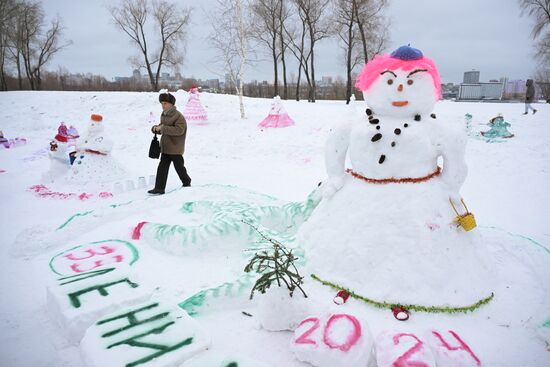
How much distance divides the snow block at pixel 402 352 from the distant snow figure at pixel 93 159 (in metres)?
6.13

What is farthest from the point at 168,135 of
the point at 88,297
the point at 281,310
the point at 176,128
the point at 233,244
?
the point at 281,310

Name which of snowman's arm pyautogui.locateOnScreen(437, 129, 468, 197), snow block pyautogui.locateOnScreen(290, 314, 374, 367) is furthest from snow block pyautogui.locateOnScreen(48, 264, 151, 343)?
snowman's arm pyautogui.locateOnScreen(437, 129, 468, 197)

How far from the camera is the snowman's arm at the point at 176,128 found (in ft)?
19.4

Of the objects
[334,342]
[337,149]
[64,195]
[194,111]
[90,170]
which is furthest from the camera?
[194,111]

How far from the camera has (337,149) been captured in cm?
345

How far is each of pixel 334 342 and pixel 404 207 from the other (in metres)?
1.35

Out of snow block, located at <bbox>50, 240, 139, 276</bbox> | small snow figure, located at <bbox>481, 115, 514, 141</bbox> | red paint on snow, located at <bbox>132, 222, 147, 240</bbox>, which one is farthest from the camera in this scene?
small snow figure, located at <bbox>481, 115, 514, 141</bbox>

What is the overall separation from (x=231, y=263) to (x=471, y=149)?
7704 millimetres

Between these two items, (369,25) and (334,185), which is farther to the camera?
(369,25)

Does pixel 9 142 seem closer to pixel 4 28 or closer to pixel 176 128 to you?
pixel 176 128

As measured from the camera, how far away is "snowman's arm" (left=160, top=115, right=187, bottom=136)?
19.4ft

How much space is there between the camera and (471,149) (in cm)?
889

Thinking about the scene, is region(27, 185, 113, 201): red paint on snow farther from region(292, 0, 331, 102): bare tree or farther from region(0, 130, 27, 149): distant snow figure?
region(292, 0, 331, 102): bare tree

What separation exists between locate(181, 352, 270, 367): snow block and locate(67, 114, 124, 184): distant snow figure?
5.42 m
